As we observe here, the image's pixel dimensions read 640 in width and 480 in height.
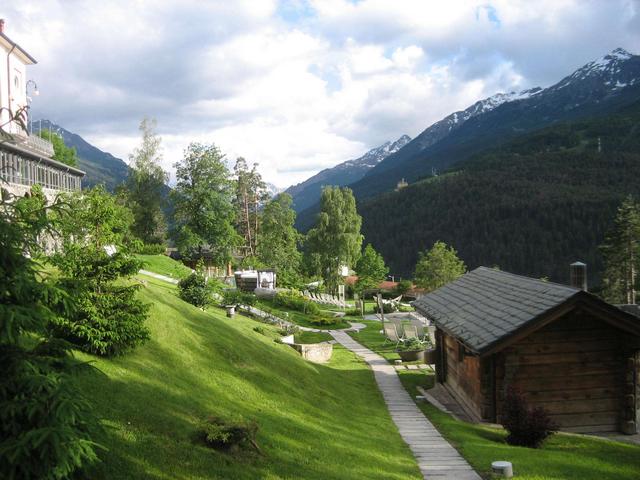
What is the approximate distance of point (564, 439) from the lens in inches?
437

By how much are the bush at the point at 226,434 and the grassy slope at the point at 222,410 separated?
0.16m

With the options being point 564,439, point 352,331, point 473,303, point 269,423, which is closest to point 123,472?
point 269,423

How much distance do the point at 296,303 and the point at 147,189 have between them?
23.4 m

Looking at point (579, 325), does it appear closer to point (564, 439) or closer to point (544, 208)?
point (564, 439)

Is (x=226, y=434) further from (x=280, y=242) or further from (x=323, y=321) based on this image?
(x=280, y=242)

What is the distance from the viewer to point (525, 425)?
1041 centimetres


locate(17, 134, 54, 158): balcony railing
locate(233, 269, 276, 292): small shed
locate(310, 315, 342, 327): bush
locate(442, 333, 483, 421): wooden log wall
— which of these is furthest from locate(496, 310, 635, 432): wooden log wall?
locate(17, 134, 54, 158): balcony railing

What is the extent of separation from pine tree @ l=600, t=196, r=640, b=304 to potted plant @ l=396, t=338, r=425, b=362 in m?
33.2

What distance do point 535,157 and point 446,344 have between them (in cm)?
14712

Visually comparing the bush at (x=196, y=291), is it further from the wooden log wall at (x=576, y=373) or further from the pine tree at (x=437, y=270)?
the pine tree at (x=437, y=270)

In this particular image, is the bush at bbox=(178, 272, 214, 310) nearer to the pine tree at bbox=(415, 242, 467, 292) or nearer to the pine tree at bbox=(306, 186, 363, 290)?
the pine tree at bbox=(415, 242, 467, 292)

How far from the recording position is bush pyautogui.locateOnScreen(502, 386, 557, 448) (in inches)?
410

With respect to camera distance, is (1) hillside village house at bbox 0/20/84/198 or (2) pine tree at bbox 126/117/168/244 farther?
(2) pine tree at bbox 126/117/168/244

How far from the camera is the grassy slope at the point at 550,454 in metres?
8.62
